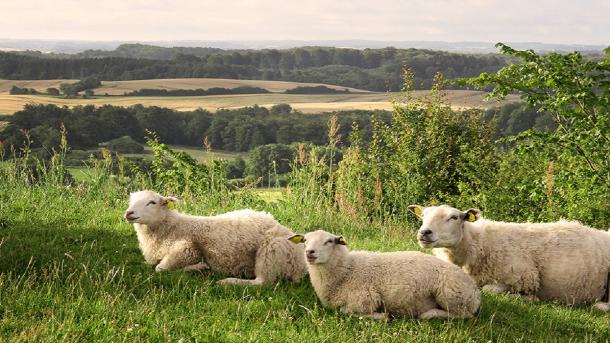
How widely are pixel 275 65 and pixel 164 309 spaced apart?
408 ft

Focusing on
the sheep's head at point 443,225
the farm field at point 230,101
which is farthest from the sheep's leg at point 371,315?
the farm field at point 230,101

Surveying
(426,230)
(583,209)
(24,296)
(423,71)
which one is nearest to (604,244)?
(426,230)

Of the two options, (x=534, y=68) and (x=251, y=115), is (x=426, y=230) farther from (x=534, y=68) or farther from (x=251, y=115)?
(x=251, y=115)

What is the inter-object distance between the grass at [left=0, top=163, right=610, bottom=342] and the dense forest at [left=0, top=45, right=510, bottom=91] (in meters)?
76.7

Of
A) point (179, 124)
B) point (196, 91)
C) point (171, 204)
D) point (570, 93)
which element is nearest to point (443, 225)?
point (171, 204)

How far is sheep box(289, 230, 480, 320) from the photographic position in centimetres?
696

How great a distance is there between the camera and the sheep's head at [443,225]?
8031mm

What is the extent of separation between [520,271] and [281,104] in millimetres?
84521

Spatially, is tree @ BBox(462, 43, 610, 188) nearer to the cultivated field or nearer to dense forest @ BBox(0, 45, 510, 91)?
dense forest @ BBox(0, 45, 510, 91)

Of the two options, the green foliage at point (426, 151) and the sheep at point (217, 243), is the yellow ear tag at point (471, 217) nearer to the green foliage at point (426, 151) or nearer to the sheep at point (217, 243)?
the sheep at point (217, 243)

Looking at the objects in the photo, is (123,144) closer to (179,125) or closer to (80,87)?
(179,125)

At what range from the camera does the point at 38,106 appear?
224 feet

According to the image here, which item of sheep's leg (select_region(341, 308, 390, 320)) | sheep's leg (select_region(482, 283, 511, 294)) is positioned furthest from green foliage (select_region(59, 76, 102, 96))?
sheep's leg (select_region(341, 308, 390, 320))

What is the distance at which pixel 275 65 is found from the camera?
129 metres
